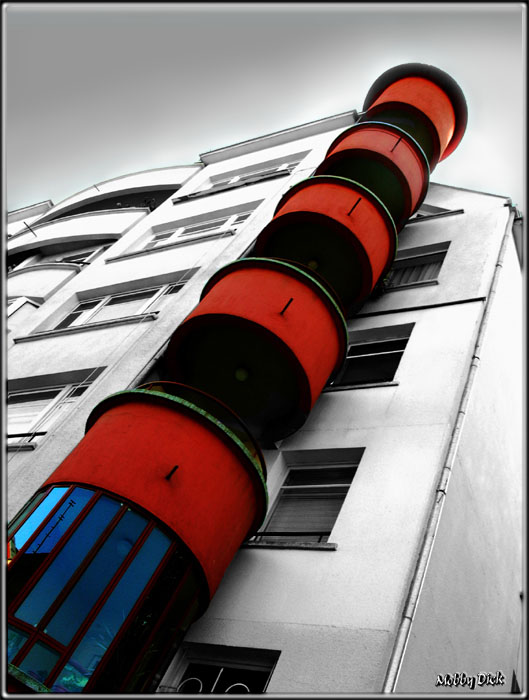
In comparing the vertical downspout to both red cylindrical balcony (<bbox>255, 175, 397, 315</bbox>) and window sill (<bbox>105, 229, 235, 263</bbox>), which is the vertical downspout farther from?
window sill (<bbox>105, 229, 235, 263</bbox>)

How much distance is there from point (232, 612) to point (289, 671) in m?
1.68

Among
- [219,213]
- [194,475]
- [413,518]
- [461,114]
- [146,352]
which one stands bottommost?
[194,475]

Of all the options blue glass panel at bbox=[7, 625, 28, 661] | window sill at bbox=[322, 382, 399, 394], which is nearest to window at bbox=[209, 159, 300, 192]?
window sill at bbox=[322, 382, 399, 394]

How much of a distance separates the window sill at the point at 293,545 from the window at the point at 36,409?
5.41m

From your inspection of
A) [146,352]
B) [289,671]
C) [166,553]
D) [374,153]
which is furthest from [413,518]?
[374,153]

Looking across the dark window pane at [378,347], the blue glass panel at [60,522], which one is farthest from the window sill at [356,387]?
the blue glass panel at [60,522]

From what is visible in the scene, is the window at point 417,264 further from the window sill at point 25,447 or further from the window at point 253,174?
the window at point 253,174

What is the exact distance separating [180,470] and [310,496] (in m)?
3.34

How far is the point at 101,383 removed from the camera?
48.2ft

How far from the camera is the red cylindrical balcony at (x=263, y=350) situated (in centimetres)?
1286

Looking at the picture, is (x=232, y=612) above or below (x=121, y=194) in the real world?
below

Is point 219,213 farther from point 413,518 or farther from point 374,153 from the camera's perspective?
point 413,518

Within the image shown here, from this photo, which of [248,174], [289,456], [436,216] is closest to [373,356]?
[289,456]

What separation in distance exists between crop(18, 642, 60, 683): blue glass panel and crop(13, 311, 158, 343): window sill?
9811 millimetres
